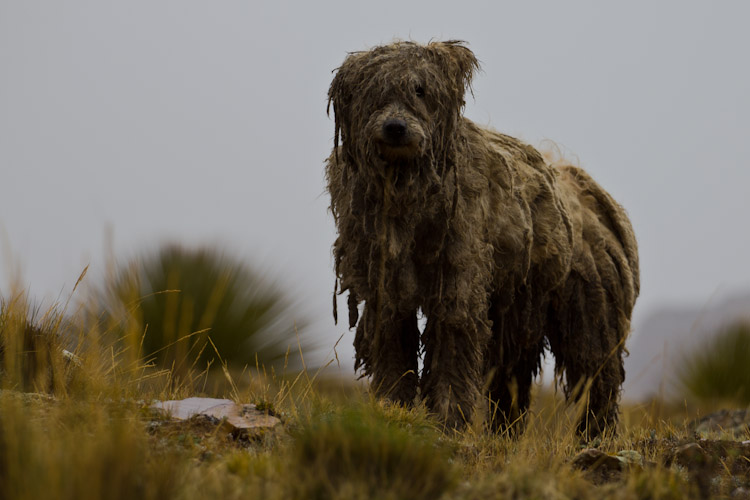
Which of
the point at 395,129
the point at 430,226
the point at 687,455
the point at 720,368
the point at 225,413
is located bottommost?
the point at 720,368

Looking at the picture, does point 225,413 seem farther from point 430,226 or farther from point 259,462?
point 430,226

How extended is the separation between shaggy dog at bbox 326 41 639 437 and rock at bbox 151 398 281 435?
106 centimetres

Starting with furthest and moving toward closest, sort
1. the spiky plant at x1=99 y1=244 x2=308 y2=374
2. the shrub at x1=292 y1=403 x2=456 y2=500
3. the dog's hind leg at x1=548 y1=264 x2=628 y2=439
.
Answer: the spiky plant at x1=99 y1=244 x2=308 y2=374 → the dog's hind leg at x1=548 y1=264 x2=628 y2=439 → the shrub at x1=292 y1=403 x2=456 y2=500

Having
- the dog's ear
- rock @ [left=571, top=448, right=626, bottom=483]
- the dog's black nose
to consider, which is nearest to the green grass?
rock @ [left=571, top=448, right=626, bottom=483]

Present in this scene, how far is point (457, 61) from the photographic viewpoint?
550 cm

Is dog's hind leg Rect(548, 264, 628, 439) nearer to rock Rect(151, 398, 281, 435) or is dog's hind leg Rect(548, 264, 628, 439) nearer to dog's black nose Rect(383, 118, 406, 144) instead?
dog's black nose Rect(383, 118, 406, 144)

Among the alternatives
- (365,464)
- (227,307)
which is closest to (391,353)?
(365,464)

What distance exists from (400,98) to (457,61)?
60 cm

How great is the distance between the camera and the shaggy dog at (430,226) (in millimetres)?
5184

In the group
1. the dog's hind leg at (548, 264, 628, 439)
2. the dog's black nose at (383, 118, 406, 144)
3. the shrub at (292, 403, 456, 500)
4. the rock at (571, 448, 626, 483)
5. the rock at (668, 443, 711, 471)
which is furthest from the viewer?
the dog's hind leg at (548, 264, 628, 439)

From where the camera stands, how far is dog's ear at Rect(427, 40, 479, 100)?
212 inches

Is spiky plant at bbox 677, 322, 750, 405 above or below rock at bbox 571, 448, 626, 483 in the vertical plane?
below

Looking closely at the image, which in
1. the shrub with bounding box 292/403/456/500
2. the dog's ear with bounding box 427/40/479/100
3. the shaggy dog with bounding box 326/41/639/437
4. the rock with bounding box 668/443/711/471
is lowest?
the rock with bounding box 668/443/711/471

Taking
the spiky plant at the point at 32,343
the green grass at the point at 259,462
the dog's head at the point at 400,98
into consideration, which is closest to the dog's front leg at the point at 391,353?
the green grass at the point at 259,462
